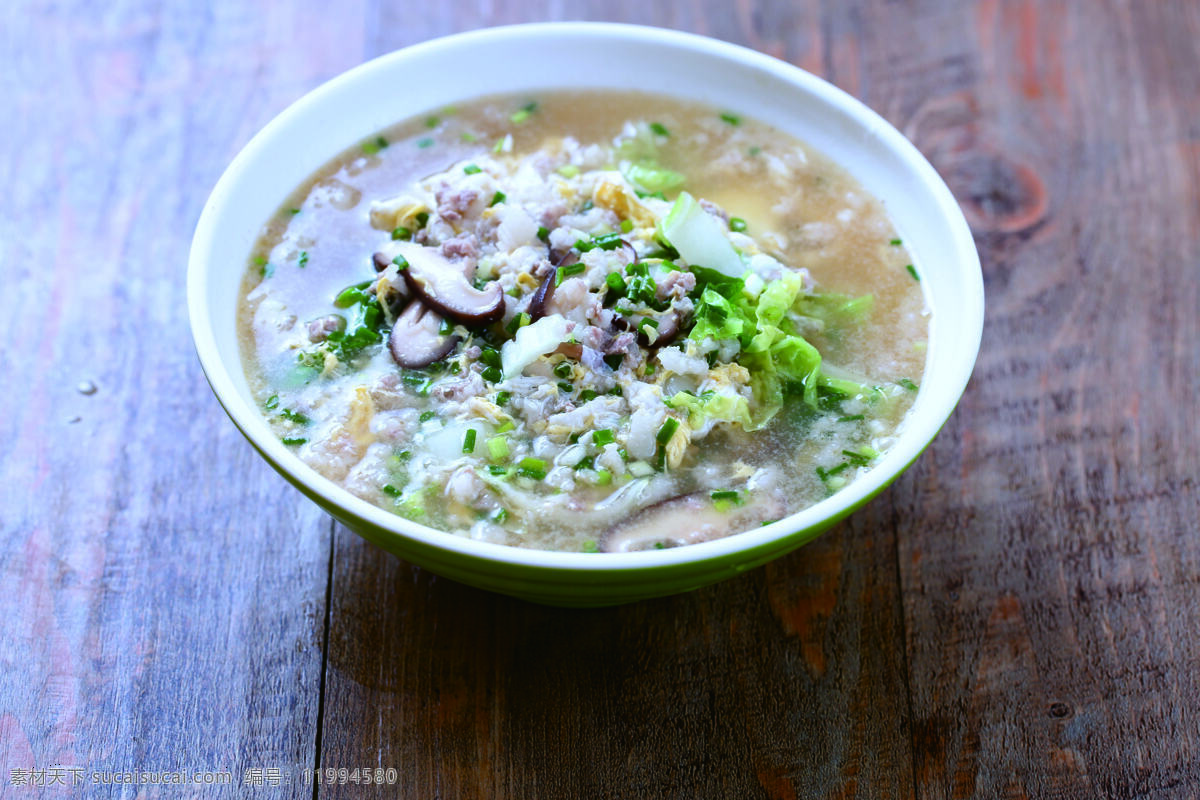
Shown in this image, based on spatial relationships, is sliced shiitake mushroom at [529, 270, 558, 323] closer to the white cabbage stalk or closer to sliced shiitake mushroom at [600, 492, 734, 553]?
the white cabbage stalk

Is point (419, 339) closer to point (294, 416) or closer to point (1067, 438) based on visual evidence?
point (294, 416)

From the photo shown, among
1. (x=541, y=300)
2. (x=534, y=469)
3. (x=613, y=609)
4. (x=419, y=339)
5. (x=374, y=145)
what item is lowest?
(x=613, y=609)

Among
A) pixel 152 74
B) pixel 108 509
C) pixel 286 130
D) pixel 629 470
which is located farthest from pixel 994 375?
pixel 152 74

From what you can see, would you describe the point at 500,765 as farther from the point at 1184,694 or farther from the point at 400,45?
the point at 400,45

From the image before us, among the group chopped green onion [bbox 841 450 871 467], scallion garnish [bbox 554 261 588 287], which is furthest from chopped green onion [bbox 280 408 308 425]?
chopped green onion [bbox 841 450 871 467]

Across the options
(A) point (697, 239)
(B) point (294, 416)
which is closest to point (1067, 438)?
(A) point (697, 239)

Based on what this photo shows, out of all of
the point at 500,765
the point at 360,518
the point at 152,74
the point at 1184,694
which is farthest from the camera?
the point at 152,74

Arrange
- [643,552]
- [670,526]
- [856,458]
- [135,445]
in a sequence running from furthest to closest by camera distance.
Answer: [135,445]
[856,458]
[670,526]
[643,552]
